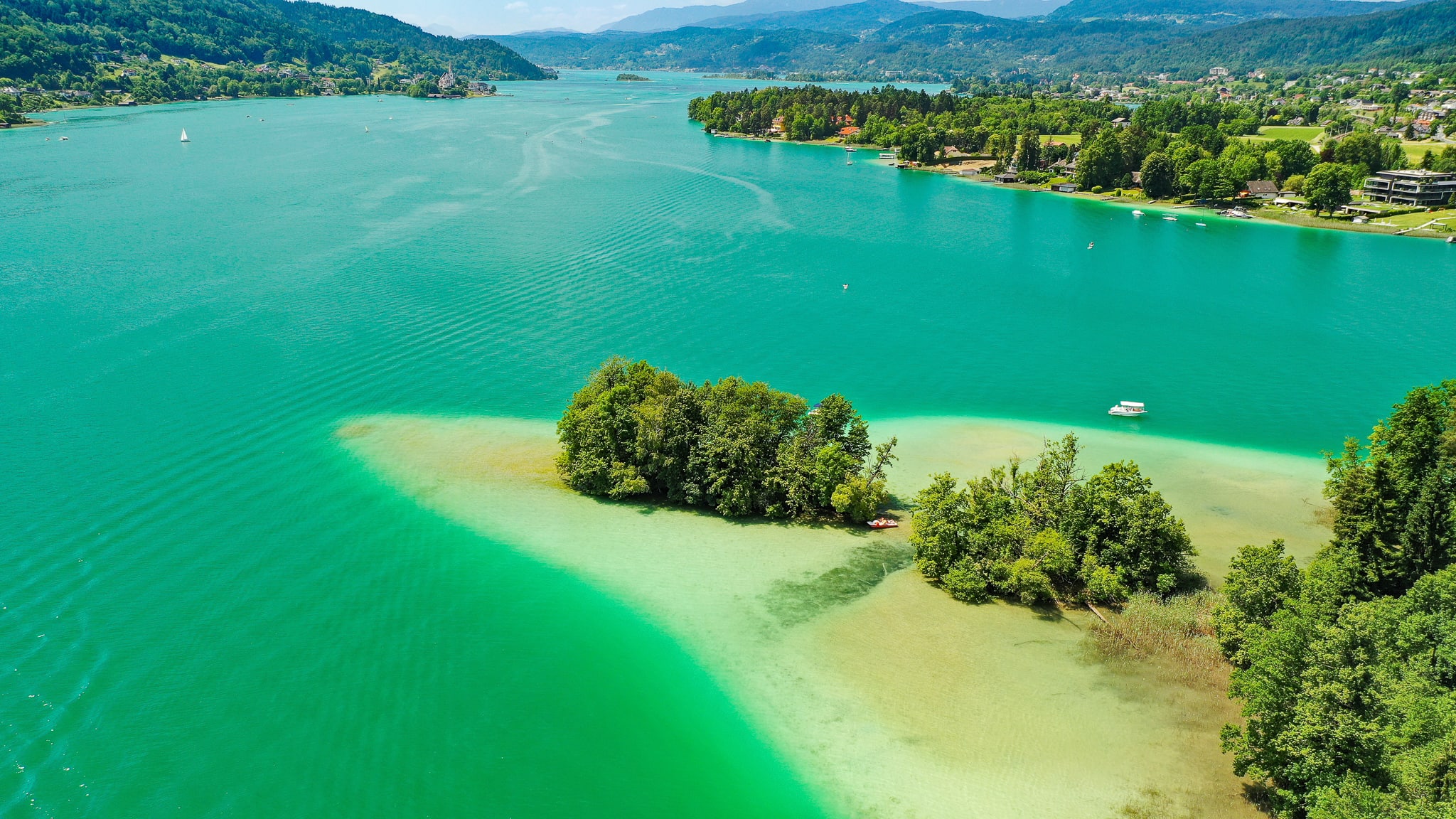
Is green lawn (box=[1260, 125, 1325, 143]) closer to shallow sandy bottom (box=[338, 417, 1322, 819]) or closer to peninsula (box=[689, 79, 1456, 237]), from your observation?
peninsula (box=[689, 79, 1456, 237])

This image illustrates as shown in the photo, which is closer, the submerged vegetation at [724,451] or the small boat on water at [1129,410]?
the submerged vegetation at [724,451]

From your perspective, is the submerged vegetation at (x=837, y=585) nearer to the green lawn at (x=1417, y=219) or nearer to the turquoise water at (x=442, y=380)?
the turquoise water at (x=442, y=380)

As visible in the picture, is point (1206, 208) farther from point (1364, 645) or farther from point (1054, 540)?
point (1364, 645)

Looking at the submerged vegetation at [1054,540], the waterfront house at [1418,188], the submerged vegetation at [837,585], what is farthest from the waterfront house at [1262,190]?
the submerged vegetation at [837,585]

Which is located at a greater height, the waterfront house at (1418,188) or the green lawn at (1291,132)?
the green lawn at (1291,132)

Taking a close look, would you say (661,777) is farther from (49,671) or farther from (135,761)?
Result: (49,671)

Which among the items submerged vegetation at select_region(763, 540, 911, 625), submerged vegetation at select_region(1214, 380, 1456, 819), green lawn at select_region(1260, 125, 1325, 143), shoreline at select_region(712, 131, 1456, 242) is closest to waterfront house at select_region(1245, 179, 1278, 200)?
shoreline at select_region(712, 131, 1456, 242)

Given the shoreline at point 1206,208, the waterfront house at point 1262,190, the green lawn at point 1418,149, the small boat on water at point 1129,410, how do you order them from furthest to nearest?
1. the green lawn at point 1418,149
2. the waterfront house at point 1262,190
3. the shoreline at point 1206,208
4. the small boat on water at point 1129,410
